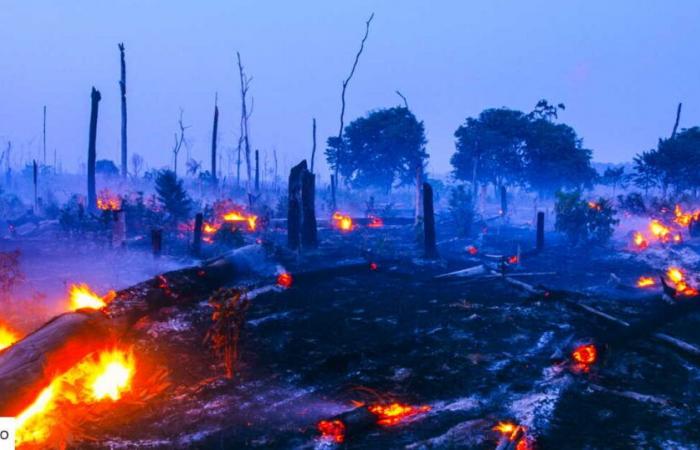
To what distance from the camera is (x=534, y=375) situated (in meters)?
7.14

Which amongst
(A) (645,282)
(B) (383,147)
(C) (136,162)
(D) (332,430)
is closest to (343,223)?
(A) (645,282)

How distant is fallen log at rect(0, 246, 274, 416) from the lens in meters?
5.56

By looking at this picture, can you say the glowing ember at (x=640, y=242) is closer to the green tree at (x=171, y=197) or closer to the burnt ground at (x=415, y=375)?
the burnt ground at (x=415, y=375)

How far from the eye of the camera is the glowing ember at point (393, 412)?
5.66 m

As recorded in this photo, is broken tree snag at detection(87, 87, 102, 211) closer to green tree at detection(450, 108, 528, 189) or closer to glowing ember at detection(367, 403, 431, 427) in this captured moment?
glowing ember at detection(367, 403, 431, 427)

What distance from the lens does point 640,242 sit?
2200cm

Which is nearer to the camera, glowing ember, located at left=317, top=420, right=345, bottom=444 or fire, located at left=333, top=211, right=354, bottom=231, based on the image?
glowing ember, located at left=317, top=420, right=345, bottom=444

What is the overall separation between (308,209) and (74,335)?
1363 cm

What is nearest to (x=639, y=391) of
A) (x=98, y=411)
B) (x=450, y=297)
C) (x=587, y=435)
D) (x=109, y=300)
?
(x=587, y=435)

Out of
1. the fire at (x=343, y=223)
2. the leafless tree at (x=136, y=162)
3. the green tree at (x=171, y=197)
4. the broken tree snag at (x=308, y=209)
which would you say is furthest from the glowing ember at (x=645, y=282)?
the leafless tree at (x=136, y=162)

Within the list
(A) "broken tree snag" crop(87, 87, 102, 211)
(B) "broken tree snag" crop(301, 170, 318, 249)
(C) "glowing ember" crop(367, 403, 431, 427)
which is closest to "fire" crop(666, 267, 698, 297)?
(C) "glowing ember" crop(367, 403, 431, 427)

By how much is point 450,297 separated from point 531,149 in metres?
36.1

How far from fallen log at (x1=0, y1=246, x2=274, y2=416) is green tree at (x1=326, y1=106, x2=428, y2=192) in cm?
4169

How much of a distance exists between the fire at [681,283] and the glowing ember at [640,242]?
527 cm
